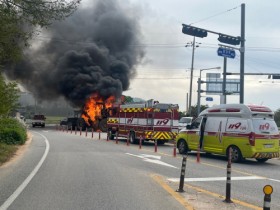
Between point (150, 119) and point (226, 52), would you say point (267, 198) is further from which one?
point (226, 52)

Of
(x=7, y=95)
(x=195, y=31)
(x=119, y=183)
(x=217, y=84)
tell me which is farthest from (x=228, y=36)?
(x=217, y=84)

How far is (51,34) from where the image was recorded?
53.2 metres

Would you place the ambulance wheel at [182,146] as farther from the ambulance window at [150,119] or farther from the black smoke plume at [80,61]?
the black smoke plume at [80,61]

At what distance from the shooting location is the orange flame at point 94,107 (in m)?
48.4

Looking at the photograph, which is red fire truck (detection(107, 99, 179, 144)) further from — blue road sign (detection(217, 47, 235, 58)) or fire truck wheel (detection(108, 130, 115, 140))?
blue road sign (detection(217, 47, 235, 58))

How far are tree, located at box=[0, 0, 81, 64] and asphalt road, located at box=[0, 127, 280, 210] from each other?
3.75 metres

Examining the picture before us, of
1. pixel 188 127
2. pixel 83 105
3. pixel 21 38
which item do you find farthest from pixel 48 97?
pixel 21 38

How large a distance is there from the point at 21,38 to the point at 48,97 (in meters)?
44.3

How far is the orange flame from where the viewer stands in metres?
48.4

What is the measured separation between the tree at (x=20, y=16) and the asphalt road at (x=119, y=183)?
12.3 ft

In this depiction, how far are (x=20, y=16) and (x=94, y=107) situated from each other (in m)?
37.2

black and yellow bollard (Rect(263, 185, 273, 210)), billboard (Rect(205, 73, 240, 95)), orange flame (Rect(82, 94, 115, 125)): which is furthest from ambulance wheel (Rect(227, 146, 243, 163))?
billboard (Rect(205, 73, 240, 95))

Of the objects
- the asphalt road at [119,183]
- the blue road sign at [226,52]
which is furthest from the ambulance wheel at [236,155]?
the blue road sign at [226,52]

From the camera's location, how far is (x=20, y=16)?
1223cm
